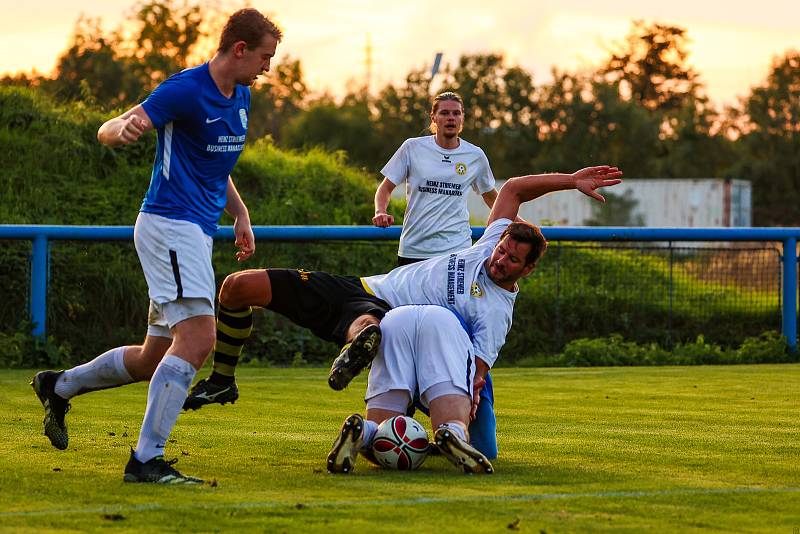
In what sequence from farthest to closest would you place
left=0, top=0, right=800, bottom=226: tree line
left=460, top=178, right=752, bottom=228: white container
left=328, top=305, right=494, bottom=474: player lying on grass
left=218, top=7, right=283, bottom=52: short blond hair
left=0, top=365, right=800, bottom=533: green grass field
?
1. left=0, top=0, right=800, bottom=226: tree line
2. left=460, top=178, right=752, bottom=228: white container
3. left=328, top=305, right=494, bottom=474: player lying on grass
4. left=218, top=7, right=283, bottom=52: short blond hair
5. left=0, top=365, right=800, bottom=533: green grass field

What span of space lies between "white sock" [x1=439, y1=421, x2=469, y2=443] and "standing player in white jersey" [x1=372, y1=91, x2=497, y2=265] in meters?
3.49

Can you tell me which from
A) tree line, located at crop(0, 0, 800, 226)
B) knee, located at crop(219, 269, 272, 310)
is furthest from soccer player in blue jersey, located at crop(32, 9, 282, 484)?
tree line, located at crop(0, 0, 800, 226)

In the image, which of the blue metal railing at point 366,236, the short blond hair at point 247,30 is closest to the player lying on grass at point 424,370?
the short blond hair at point 247,30

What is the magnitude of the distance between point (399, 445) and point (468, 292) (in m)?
1.09

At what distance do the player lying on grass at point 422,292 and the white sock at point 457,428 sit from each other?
51 centimetres

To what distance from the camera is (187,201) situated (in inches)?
263

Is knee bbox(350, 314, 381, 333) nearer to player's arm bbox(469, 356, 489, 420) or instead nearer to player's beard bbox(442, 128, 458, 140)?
player's arm bbox(469, 356, 489, 420)

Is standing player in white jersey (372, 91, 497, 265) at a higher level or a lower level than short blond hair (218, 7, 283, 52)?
lower

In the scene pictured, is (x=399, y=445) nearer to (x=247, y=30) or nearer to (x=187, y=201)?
(x=187, y=201)

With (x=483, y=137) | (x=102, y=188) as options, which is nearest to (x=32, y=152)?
(x=102, y=188)

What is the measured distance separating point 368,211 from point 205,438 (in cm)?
1262

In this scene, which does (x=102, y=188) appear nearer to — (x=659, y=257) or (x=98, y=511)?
(x=659, y=257)

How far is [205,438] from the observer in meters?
8.38

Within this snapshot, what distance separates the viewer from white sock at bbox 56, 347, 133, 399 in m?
7.25
